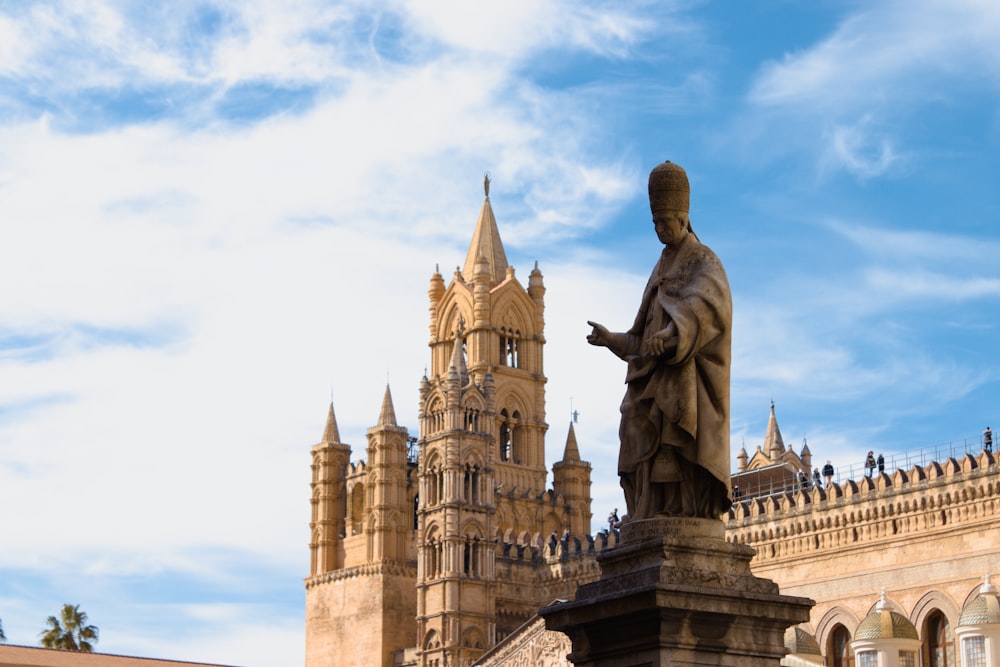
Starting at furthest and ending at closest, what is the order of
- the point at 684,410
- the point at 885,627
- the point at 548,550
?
the point at 548,550, the point at 885,627, the point at 684,410

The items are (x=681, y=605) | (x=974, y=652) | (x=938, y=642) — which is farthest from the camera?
(x=938, y=642)

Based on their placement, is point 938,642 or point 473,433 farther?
point 473,433

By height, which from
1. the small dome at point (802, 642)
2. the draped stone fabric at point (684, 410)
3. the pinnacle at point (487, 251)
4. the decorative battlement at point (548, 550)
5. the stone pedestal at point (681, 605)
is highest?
the pinnacle at point (487, 251)

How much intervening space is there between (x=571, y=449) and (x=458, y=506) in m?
14.7

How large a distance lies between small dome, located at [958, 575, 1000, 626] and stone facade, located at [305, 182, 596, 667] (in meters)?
21.0

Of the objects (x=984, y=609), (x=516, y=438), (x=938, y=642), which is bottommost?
(x=938, y=642)

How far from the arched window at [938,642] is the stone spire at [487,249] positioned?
34419mm

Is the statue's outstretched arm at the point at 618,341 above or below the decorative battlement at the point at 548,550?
below

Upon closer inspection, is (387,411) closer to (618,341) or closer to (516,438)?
(516,438)

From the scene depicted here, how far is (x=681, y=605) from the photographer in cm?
784

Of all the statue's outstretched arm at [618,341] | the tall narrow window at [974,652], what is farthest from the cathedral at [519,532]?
the statue's outstretched arm at [618,341]

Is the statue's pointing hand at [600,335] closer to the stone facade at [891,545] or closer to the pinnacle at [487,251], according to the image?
the stone facade at [891,545]

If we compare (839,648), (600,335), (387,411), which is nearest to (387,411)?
(387,411)

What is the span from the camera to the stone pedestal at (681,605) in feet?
25.9
